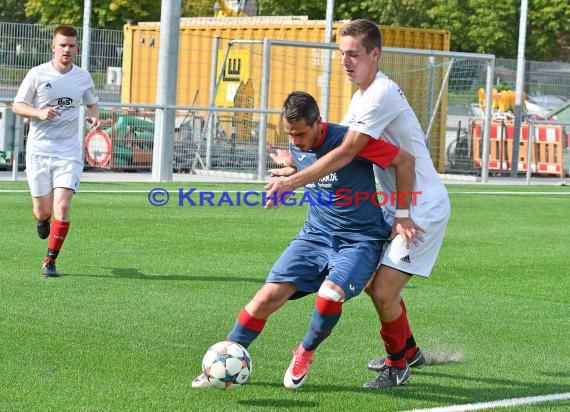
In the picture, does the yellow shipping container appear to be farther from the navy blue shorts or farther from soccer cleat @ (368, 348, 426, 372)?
the navy blue shorts

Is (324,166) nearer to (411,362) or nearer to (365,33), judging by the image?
(365,33)

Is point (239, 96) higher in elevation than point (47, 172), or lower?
higher

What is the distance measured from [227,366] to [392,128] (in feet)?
5.41

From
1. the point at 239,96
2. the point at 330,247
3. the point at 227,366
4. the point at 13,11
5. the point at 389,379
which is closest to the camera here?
the point at 227,366

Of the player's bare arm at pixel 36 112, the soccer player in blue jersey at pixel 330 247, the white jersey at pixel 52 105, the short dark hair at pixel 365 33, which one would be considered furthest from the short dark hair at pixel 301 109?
the white jersey at pixel 52 105

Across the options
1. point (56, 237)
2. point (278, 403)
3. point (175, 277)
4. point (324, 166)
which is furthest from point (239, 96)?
point (278, 403)

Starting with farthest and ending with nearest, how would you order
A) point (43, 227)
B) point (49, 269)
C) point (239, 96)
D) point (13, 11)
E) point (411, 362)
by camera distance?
1. point (13, 11)
2. point (239, 96)
3. point (43, 227)
4. point (49, 269)
5. point (411, 362)

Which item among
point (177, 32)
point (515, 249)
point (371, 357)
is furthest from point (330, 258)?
point (177, 32)

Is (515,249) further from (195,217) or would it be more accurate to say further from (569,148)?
(569,148)

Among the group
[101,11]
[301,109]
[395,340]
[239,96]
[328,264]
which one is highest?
[101,11]

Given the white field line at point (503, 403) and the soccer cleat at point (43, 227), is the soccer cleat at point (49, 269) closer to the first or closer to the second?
the soccer cleat at point (43, 227)

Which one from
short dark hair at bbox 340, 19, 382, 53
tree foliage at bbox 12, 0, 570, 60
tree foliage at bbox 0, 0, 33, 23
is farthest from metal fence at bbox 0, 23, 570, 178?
tree foliage at bbox 0, 0, 33, 23

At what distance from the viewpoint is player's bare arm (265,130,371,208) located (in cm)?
616

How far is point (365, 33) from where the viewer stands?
6438 millimetres
